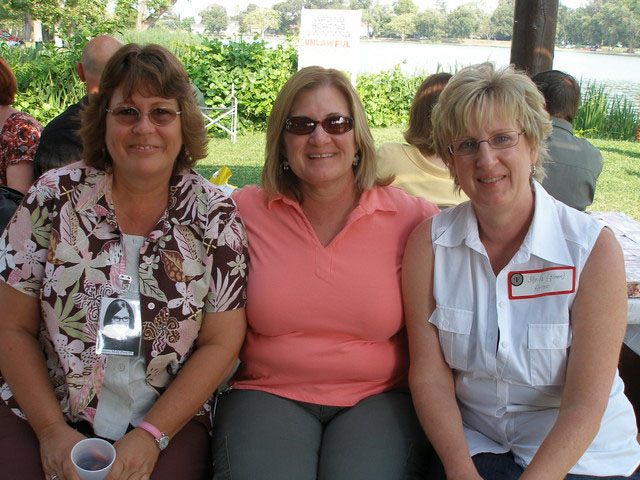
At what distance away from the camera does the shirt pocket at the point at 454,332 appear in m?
1.95

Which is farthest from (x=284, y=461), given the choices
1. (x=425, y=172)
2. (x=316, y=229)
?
(x=425, y=172)

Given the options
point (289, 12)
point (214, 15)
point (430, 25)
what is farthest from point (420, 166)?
Result: point (214, 15)

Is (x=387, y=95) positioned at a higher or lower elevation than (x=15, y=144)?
higher

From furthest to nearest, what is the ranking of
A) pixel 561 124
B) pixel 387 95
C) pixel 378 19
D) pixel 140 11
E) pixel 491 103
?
pixel 140 11
pixel 378 19
pixel 387 95
pixel 561 124
pixel 491 103

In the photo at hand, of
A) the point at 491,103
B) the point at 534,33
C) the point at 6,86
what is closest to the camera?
the point at 491,103

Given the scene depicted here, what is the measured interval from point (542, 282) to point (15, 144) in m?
3.14

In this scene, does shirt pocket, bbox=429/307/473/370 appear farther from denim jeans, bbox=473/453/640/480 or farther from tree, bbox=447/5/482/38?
tree, bbox=447/5/482/38

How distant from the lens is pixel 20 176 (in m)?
3.48

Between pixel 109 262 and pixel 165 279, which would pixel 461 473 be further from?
pixel 109 262

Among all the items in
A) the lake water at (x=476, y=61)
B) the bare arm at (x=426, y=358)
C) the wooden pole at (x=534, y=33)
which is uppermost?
the lake water at (x=476, y=61)

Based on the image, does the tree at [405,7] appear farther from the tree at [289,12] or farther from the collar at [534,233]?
the collar at [534,233]

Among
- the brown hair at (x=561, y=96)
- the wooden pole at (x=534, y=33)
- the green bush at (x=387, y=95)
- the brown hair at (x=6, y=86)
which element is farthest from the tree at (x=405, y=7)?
the brown hair at (x=6, y=86)

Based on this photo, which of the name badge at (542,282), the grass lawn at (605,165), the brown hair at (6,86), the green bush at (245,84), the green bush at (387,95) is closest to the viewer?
the name badge at (542,282)

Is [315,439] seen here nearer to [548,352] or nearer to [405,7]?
[548,352]
